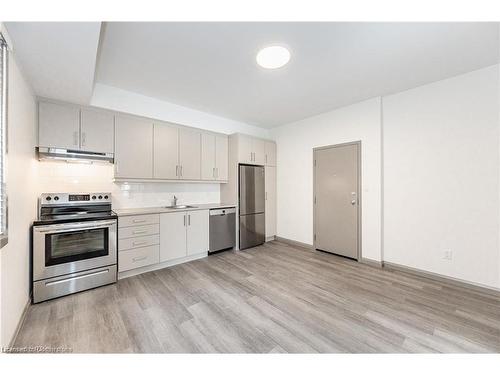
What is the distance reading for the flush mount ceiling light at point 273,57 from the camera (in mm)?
2004

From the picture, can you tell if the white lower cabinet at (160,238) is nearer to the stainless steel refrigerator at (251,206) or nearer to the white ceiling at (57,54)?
the stainless steel refrigerator at (251,206)

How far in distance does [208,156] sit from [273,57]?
6.74ft

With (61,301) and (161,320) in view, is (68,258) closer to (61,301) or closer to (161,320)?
(61,301)

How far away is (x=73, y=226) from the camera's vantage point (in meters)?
2.24

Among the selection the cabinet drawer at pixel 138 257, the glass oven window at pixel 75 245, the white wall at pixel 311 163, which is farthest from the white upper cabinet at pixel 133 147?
the white wall at pixel 311 163

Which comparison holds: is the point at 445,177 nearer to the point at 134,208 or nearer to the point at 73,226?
→ the point at 134,208

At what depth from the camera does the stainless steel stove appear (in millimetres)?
2088

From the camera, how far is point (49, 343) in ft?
4.99

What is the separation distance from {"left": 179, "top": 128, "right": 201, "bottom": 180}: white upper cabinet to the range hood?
3.28 feet

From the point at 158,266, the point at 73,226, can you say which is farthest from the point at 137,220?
the point at 158,266

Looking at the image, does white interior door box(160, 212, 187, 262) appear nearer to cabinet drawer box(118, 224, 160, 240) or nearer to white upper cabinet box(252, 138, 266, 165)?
cabinet drawer box(118, 224, 160, 240)

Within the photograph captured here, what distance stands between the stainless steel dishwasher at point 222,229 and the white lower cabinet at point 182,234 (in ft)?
0.41

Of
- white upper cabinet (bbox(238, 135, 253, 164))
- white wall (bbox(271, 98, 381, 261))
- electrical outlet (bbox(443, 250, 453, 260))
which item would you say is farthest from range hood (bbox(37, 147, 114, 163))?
electrical outlet (bbox(443, 250, 453, 260))
